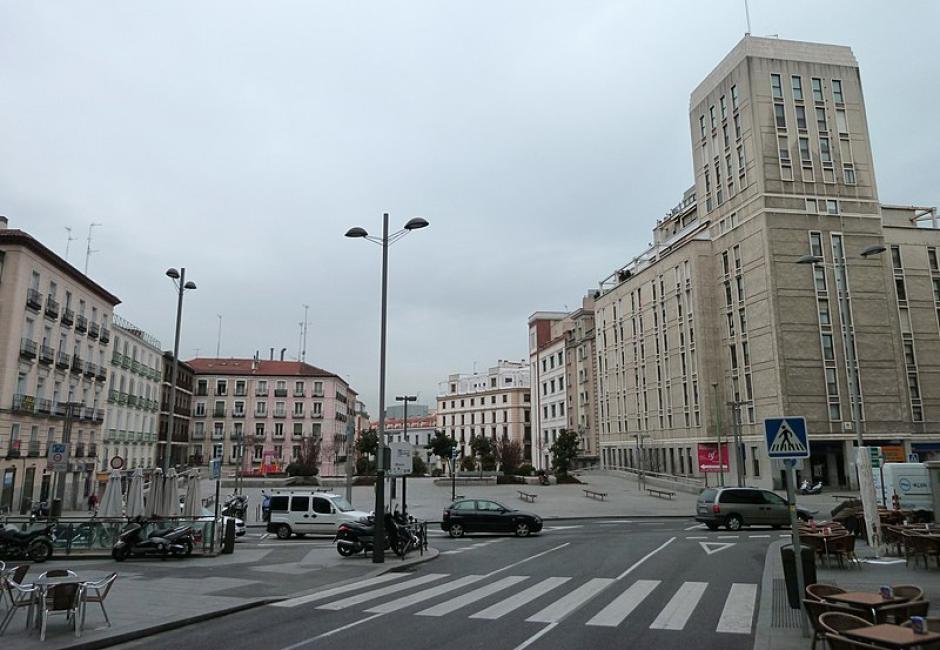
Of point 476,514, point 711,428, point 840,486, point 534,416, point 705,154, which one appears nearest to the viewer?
point 476,514

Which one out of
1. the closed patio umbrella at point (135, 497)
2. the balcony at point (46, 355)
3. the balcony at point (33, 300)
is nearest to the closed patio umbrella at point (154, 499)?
the closed patio umbrella at point (135, 497)

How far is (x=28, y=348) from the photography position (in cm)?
3853

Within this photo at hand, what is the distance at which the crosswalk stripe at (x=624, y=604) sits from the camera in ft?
35.3

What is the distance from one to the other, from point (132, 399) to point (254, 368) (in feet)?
87.2

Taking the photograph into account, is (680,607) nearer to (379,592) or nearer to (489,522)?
(379,592)

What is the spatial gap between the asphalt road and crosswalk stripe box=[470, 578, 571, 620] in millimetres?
20

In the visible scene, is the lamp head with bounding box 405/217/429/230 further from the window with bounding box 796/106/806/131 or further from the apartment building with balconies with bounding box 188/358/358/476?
the apartment building with balconies with bounding box 188/358/358/476

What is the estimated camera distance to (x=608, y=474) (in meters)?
63.9

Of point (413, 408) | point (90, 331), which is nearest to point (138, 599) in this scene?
point (90, 331)

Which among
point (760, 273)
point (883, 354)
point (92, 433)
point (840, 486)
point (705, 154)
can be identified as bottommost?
point (840, 486)

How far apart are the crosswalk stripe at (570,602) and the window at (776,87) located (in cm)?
4809

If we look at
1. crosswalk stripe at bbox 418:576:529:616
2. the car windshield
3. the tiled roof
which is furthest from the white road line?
the tiled roof

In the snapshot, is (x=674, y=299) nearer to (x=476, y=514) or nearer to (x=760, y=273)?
(x=760, y=273)

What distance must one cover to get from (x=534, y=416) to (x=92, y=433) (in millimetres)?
60975
